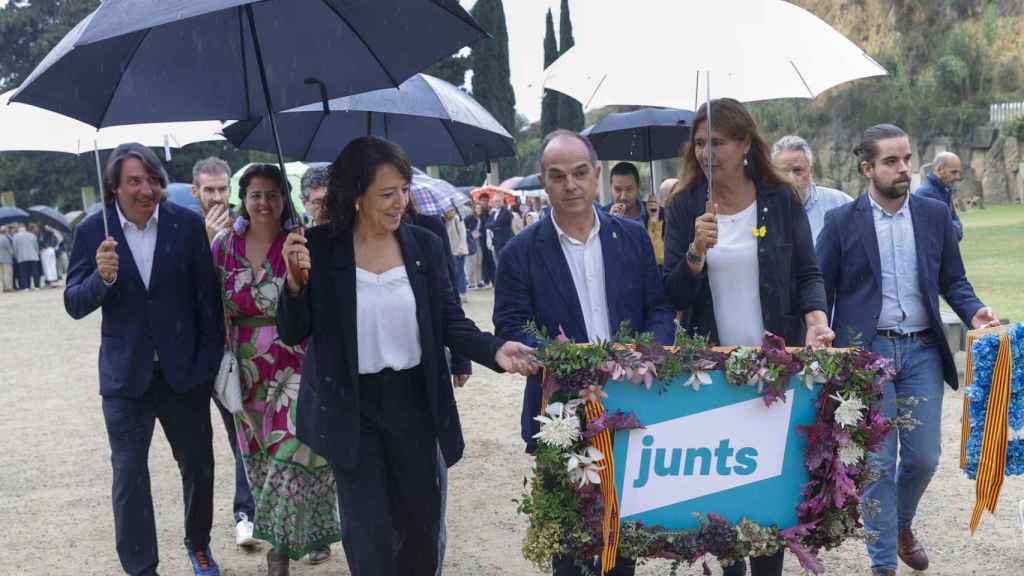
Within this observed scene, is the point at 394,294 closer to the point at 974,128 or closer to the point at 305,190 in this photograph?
the point at 305,190

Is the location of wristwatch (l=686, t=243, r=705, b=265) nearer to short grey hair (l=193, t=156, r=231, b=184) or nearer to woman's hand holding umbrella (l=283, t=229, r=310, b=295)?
woman's hand holding umbrella (l=283, t=229, r=310, b=295)

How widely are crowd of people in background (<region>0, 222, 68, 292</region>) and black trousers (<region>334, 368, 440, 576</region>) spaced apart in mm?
29343

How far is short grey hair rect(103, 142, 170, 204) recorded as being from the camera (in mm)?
5277

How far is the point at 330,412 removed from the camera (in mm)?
4051

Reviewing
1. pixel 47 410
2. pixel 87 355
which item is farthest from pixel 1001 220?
pixel 47 410

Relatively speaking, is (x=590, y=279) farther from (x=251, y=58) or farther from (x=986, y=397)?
(x=251, y=58)

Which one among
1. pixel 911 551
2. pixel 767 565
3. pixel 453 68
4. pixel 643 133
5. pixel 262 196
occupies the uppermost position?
pixel 453 68

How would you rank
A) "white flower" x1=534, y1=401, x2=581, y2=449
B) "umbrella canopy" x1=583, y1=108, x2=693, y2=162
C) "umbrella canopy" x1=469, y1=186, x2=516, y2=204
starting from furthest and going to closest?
"umbrella canopy" x1=469, y1=186, x2=516, y2=204, "umbrella canopy" x1=583, y1=108, x2=693, y2=162, "white flower" x1=534, y1=401, x2=581, y2=449

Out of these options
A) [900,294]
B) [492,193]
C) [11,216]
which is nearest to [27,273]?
[11,216]

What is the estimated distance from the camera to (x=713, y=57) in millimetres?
4441

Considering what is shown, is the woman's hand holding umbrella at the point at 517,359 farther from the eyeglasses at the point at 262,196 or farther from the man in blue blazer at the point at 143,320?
the man in blue blazer at the point at 143,320

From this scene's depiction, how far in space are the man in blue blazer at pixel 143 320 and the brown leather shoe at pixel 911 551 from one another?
3.41 metres

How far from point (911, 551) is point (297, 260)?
132 inches

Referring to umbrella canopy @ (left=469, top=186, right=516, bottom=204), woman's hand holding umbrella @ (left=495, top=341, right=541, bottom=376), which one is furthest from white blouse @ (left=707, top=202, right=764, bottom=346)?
umbrella canopy @ (left=469, top=186, right=516, bottom=204)
